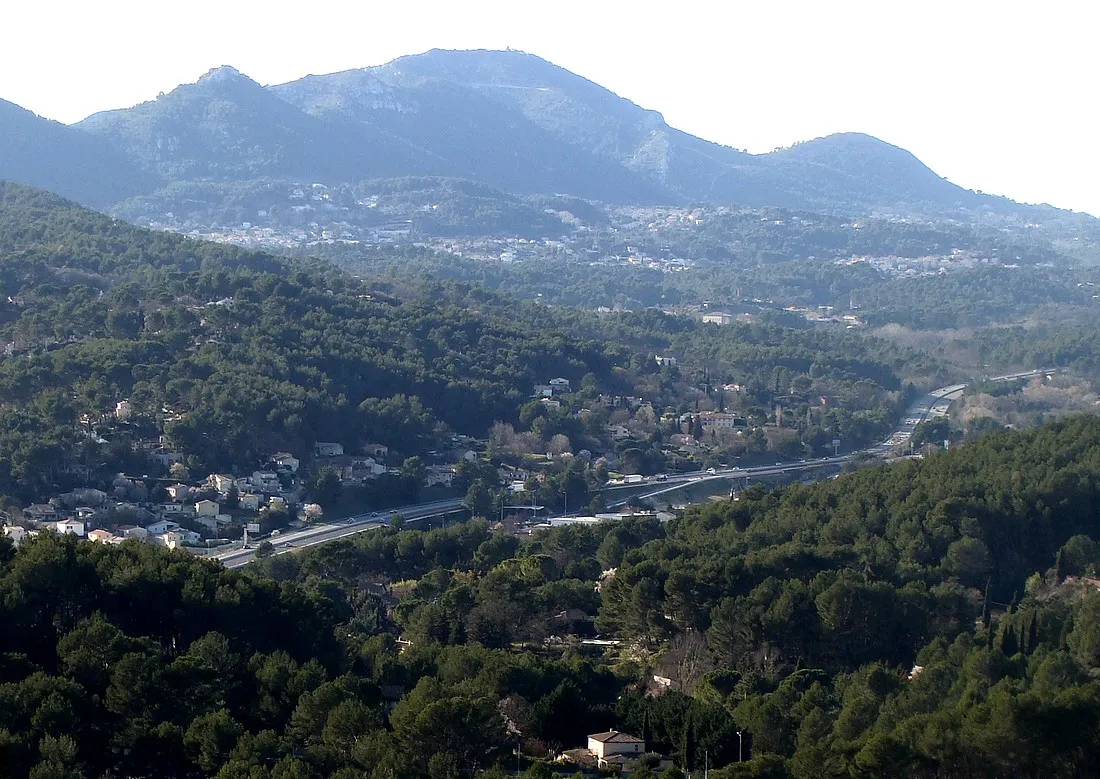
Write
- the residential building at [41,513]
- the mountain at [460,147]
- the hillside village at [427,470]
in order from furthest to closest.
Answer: the mountain at [460,147] < the hillside village at [427,470] < the residential building at [41,513]

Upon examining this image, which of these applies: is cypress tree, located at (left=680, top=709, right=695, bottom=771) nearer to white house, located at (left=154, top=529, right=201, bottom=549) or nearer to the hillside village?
the hillside village

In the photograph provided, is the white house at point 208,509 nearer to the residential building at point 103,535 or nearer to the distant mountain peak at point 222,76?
A: the residential building at point 103,535

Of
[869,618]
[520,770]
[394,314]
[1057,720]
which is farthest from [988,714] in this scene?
[394,314]

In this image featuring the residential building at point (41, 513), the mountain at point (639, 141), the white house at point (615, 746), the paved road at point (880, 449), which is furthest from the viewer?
the mountain at point (639, 141)

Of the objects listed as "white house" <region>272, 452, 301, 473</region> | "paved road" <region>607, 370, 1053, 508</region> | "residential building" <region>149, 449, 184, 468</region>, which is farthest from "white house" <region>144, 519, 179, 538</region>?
"paved road" <region>607, 370, 1053, 508</region>

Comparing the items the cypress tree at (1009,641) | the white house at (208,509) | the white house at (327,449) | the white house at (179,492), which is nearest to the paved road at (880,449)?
the white house at (327,449)

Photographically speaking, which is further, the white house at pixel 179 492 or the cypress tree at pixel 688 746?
the white house at pixel 179 492

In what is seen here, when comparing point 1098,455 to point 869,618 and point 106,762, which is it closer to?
point 869,618
